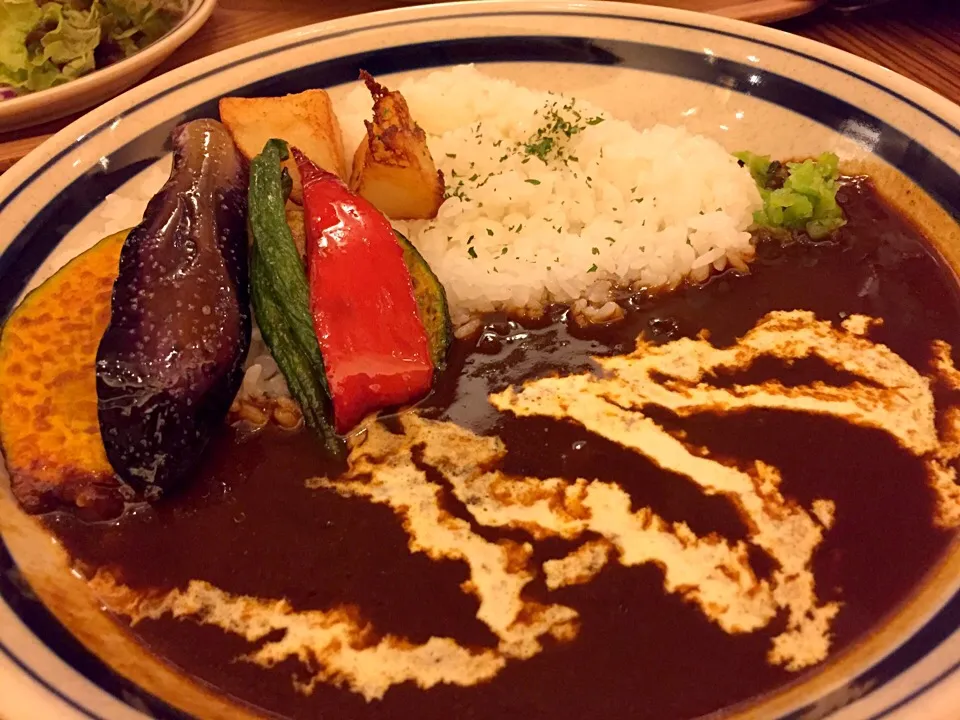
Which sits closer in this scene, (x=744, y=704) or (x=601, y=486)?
(x=744, y=704)

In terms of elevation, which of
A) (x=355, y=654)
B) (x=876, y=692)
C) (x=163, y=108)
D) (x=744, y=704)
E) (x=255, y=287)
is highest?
(x=163, y=108)

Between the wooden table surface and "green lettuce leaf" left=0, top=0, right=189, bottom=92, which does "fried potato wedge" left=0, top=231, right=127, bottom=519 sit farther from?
"green lettuce leaf" left=0, top=0, right=189, bottom=92

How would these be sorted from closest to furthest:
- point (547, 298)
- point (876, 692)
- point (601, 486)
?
point (876, 692), point (601, 486), point (547, 298)

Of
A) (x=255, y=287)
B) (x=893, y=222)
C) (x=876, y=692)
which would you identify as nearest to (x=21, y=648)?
(x=255, y=287)

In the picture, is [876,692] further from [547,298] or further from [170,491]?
[170,491]

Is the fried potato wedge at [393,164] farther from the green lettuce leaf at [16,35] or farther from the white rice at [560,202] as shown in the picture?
the green lettuce leaf at [16,35]

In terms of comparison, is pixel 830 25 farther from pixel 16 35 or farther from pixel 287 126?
pixel 16 35

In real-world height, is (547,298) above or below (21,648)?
above
